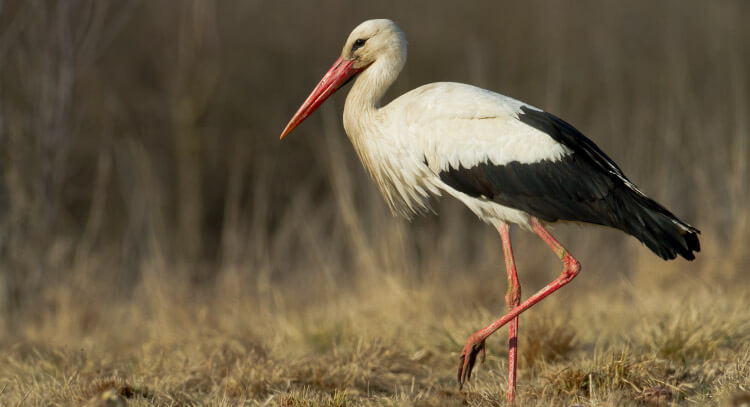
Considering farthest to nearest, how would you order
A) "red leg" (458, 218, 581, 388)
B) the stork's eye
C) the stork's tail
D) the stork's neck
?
the stork's eye, the stork's neck, "red leg" (458, 218, 581, 388), the stork's tail

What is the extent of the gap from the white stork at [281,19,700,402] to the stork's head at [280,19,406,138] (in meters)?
0.30

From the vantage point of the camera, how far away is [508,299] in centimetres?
390

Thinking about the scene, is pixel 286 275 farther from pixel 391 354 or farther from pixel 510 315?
pixel 510 315

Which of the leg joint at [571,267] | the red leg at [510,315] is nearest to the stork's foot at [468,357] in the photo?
the red leg at [510,315]

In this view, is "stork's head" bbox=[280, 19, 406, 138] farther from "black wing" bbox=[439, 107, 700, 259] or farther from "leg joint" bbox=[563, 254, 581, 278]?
"leg joint" bbox=[563, 254, 581, 278]

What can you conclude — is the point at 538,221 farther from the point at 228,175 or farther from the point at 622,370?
the point at 228,175

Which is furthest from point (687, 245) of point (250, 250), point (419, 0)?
point (419, 0)

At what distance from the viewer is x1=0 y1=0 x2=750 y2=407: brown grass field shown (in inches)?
143

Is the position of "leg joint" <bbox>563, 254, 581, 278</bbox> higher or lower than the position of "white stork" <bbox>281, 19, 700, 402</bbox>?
lower

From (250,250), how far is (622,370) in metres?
4.41

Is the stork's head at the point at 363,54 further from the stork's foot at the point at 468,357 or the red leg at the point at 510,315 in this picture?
the stork's foot at the point at 468,357

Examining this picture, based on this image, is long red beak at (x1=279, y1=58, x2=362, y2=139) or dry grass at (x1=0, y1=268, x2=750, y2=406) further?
long red beak at (x1=279, y1=58, x2=362, y2=139)

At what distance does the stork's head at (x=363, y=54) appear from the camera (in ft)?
13.2

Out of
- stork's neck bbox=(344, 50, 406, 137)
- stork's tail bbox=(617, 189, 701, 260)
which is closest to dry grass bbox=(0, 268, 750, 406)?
stork's tail bbox=(617, 189, 701, 260)
